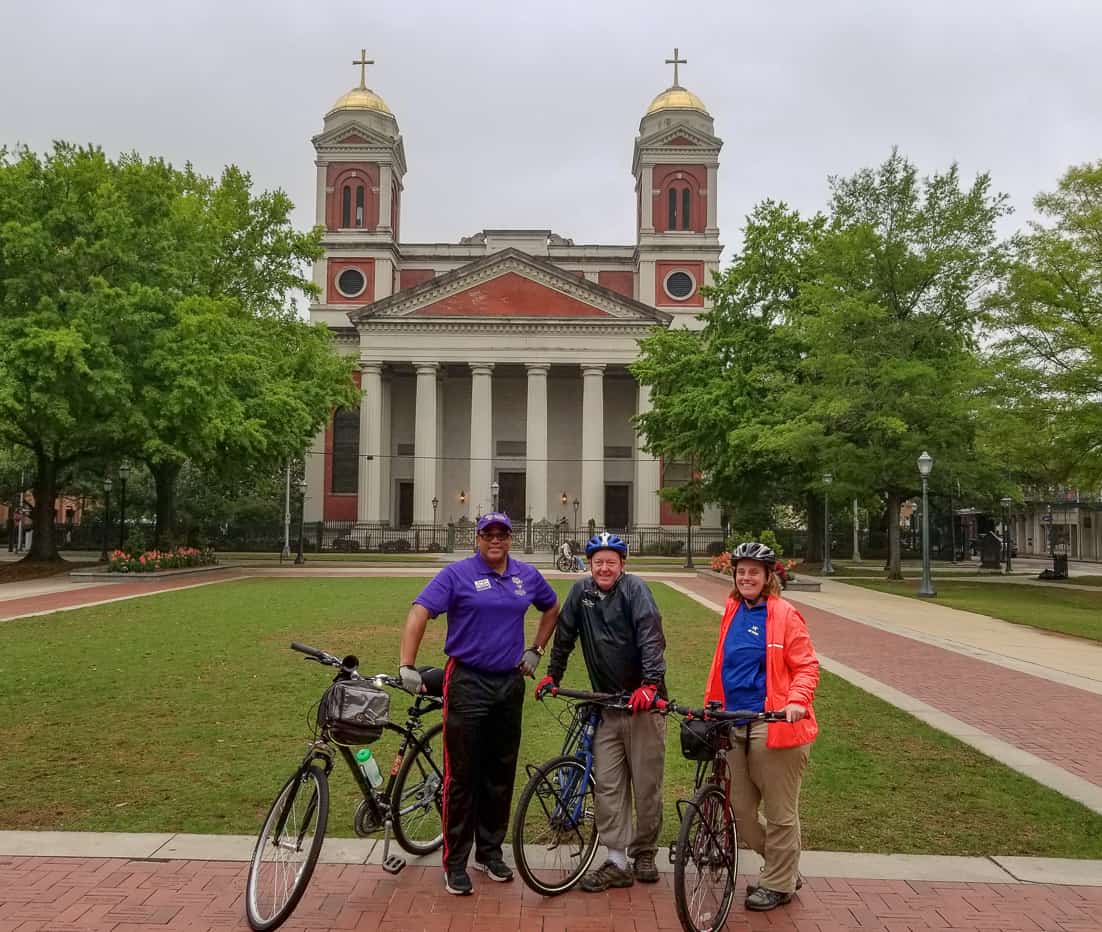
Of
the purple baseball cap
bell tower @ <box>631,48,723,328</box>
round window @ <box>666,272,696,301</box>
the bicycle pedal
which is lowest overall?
the bicycle pedal

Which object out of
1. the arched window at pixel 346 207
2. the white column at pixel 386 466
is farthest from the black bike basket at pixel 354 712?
the arched window at pixel 346 207

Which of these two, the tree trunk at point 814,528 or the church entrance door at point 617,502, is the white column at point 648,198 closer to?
the church entrance door at point 617,502

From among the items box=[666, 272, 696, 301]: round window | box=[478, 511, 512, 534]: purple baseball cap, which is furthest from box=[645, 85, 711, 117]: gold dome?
box=[478, 511, 512, 534]: purple baseball cap

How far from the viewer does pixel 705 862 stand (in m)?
4.62

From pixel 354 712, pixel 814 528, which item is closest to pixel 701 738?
pixel 354 712

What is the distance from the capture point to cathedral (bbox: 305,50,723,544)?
57250mm

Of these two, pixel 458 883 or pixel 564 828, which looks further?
pixel 564 828

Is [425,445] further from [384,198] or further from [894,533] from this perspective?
[894,533]

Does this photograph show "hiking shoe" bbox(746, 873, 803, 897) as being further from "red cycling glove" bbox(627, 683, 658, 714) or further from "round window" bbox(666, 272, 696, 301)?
"round window" bbox(666, 272, 696, 301)

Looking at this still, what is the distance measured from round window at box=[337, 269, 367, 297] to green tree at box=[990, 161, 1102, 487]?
154 feet

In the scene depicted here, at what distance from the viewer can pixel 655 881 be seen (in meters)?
5.20

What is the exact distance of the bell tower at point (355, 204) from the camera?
211 feet

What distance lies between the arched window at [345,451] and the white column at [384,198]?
13473 millimetres

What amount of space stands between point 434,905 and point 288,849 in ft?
2.63
